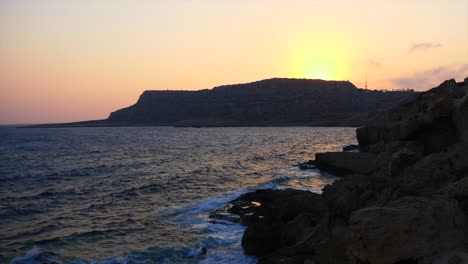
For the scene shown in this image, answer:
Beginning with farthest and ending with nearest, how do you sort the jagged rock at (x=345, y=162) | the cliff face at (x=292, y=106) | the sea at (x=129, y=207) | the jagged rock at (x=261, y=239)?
the cliff face at (x=292, y=106)
the jagged rock at (x=345, y=162)
the sea at (x=129, y=207)
the jagged rock at (x=261, y=239)

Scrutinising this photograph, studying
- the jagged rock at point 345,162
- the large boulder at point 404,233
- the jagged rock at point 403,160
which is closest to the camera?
the large boulder at point 404,233

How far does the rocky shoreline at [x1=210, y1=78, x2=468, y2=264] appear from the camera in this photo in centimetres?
891

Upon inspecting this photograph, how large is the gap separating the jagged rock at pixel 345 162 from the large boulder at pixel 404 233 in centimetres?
2176

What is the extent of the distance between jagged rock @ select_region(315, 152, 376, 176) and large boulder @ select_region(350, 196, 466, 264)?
71.4 ft

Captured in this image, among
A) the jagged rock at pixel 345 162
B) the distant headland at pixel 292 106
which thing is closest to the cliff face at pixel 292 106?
the distant headland at pixel 292 106

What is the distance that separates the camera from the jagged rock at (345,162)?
32.0m

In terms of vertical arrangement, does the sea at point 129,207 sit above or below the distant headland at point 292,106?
below

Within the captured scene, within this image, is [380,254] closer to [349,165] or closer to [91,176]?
[349,165]

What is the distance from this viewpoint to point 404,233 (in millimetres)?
8859

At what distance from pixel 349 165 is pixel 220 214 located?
14200 mm

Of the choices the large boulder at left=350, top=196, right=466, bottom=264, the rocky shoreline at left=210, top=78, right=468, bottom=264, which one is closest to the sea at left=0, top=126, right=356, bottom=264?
the rocky shoreline at left=210, top=78, right=468, bottom=264

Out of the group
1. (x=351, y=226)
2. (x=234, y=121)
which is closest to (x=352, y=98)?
(x=234, y=121)

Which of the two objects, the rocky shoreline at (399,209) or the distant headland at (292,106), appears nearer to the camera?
the rocky shoreline at (399,209)

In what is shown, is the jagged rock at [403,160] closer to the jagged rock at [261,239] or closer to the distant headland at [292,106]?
the jagged rock at [261,239]
